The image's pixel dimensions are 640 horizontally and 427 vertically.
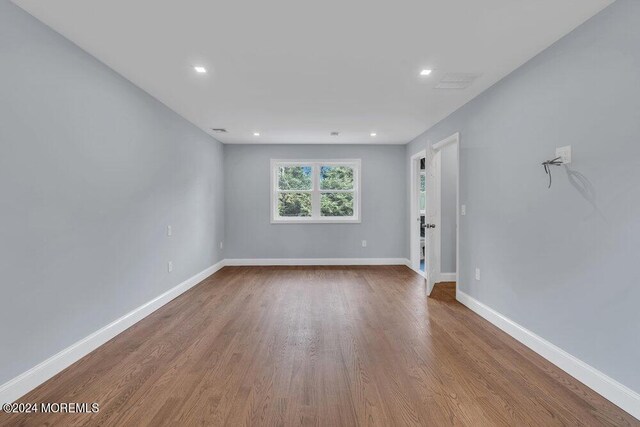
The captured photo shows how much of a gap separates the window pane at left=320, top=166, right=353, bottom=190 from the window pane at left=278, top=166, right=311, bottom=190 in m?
0.31

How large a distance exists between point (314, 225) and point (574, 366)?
4.59 metres

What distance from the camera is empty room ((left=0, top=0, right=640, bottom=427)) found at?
1881 mm

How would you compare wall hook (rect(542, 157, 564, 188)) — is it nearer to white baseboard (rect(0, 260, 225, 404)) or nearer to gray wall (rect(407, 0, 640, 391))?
gray wall (rect(407, 0, 640, 391))

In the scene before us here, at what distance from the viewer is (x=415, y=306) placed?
3750mm

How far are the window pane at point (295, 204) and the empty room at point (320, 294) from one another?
246 centimetres

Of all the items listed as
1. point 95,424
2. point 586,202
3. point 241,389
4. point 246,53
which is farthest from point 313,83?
point 95,424

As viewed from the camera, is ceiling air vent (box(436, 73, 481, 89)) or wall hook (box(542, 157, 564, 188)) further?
ceiling air vent (box(436, 73, 481, 89))

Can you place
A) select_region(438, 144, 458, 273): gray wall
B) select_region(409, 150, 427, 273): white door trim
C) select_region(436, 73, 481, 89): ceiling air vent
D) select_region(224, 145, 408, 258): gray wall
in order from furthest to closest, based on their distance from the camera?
select_region(224, 145, 408, 258): gray wall
select_region(409, 150, 427, 273): white door trim
select_region(438, 144, 458, 273): gray wall
select_region(436, 73, 481, 89): ceiling air vent

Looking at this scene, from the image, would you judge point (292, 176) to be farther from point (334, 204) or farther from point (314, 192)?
point (334, 204)

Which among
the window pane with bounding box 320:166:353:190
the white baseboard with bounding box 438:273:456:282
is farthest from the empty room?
the window pane with bounding box 320:166:353:190

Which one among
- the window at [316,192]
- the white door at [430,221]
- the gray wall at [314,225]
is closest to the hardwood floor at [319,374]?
the white door at [430,221]

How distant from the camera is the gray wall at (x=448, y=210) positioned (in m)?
5.00

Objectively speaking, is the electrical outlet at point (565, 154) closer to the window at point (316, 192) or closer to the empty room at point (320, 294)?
the empty room at point (320, 294)

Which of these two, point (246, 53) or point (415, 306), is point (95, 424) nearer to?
point (246, 53)
